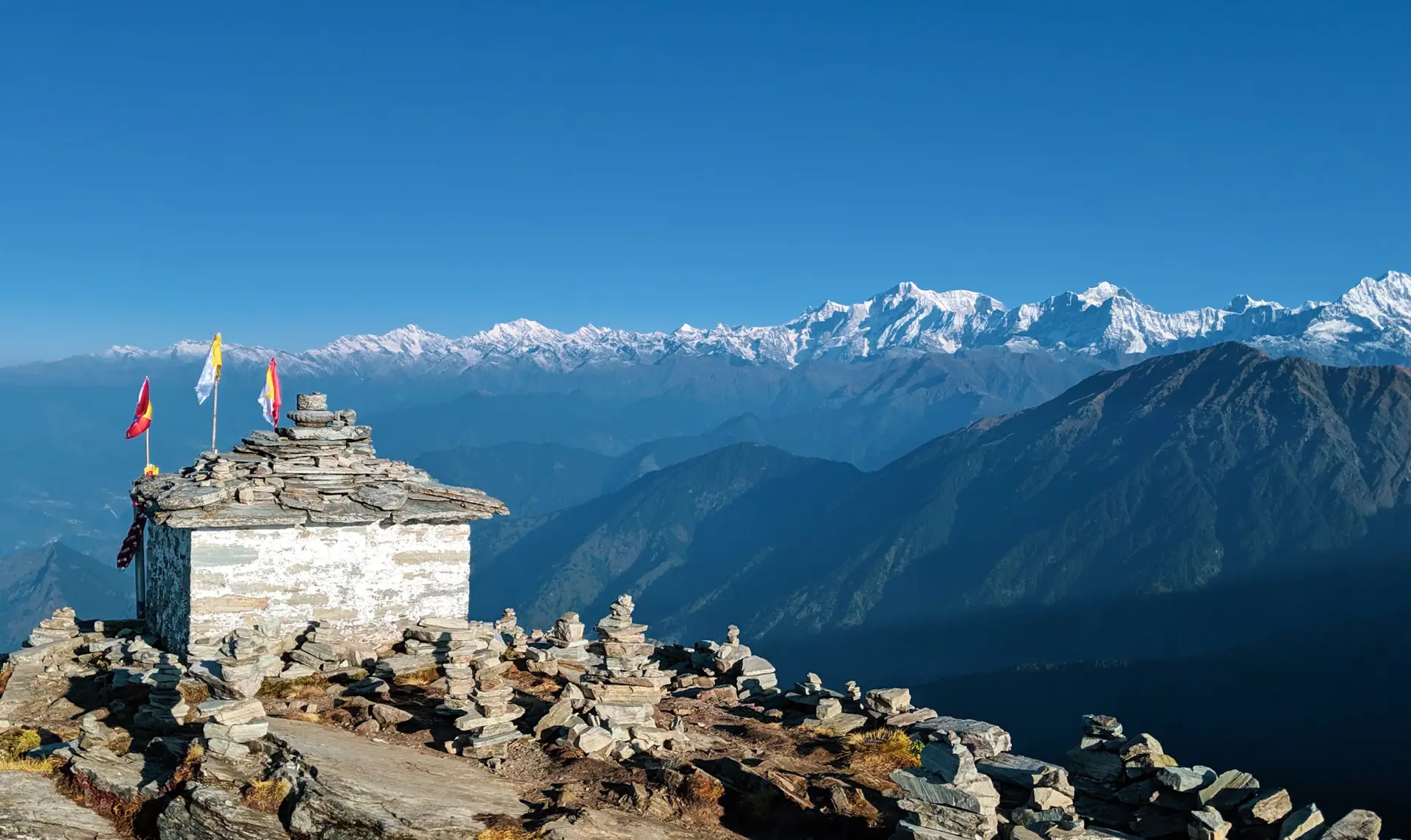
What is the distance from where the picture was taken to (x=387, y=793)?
15.1 meters

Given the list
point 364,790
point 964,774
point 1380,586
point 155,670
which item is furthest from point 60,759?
point 1380,586

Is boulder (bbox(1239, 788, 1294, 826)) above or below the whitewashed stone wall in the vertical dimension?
below

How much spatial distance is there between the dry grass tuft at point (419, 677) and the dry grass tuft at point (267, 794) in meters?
7.39

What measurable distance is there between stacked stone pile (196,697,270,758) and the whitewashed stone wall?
24.1 feet

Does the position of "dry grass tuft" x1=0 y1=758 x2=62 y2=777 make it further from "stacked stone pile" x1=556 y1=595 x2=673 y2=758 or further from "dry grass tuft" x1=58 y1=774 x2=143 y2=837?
"stacked stone pile" x1=556 y1=595 x2=673 y2=758

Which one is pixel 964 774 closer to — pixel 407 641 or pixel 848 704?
pixel 848 704

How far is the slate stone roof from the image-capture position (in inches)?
949

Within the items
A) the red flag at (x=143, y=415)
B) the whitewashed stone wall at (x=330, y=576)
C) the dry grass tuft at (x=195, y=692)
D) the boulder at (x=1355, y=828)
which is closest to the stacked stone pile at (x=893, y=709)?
the boulder at (x=1355, y=828)

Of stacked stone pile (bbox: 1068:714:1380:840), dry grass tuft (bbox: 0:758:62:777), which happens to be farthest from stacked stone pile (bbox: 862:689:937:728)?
dry grass tuft (bbox: 0:758:62:777)

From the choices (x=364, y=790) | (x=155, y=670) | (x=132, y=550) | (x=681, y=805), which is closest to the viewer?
(x=364, y=790)

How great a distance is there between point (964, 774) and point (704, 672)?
13398 mm

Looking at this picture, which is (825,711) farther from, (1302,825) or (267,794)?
(267,794)

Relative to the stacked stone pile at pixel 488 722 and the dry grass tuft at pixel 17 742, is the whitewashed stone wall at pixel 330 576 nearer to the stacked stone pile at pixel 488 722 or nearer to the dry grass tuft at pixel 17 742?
the dry grass tuft at pixel 17 742

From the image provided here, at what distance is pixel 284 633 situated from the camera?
24484mm
